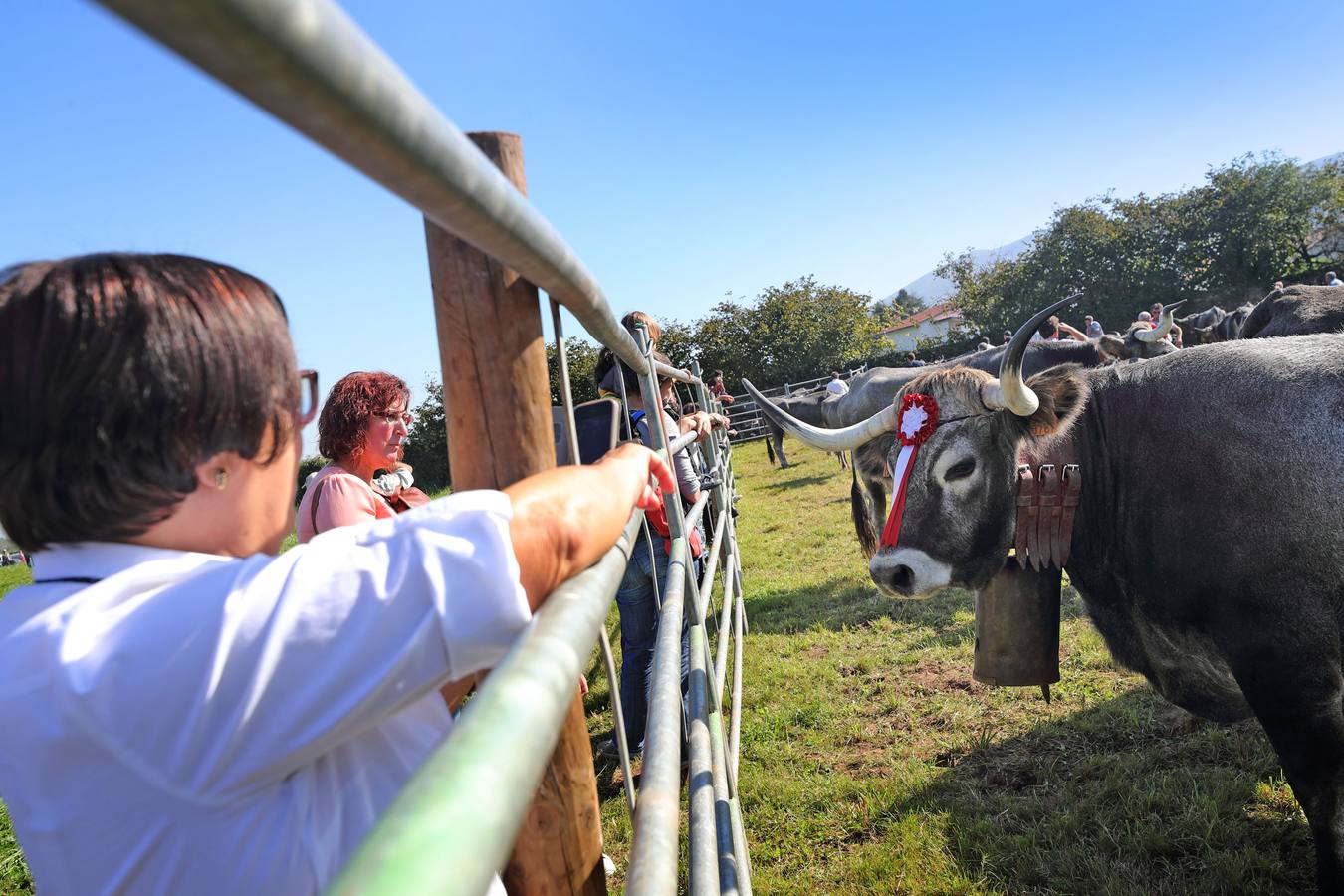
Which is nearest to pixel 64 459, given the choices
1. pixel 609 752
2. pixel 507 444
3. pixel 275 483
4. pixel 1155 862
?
pixel 275 483

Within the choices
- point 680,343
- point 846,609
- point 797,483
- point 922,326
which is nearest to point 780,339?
point 680,343

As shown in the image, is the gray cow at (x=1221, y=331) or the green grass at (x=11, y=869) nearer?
the green grass at (x=11, y=869)

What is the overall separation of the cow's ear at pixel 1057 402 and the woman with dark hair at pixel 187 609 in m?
2.77

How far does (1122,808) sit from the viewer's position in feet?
10.3

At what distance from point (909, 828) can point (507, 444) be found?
288 centimetres

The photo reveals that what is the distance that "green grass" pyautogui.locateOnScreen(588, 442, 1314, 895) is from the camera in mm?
2850

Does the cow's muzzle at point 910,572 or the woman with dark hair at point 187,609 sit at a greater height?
the woman with dark hair at point 187,609

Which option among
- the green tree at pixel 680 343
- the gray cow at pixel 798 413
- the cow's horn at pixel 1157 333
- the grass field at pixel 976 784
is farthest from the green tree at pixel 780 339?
the grass field at pixel 976 784

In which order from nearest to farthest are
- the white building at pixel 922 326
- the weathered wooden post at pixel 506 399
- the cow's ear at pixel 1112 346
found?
the weathered wooden post at pixel 506 399 → the cow's ear at pixel 1112 346 → the white building at pixel 922 326

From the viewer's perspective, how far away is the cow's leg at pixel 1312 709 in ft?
7.78

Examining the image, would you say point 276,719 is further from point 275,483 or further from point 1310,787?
point 1310,787

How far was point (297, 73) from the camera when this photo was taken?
17.2 inches

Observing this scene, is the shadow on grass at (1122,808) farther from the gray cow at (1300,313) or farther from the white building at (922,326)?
the white building at (922,326)

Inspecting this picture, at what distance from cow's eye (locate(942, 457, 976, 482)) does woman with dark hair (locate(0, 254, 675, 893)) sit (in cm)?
271
